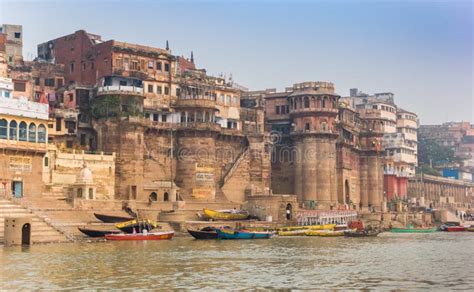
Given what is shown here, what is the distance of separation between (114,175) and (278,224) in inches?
627

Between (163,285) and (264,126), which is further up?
(264,126)

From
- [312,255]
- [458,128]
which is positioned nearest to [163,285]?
[312,255]

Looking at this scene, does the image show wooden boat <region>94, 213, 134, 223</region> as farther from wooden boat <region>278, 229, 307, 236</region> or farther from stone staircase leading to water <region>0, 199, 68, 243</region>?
wooden boat <region>278, 229, 307, 236</region>

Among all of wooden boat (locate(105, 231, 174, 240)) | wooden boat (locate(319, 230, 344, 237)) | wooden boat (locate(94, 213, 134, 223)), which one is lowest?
wooden boat (locate(319, 230, 344, 237))

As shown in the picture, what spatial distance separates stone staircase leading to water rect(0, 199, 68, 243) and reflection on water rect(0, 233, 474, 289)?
2063 mm

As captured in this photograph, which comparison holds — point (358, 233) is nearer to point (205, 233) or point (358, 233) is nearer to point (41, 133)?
point (205, 233)

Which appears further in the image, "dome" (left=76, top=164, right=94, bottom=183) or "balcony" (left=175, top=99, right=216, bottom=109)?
"balcony" (left=175, top=99, right=216, bottom=109)

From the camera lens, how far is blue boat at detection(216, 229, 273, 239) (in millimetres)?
62438

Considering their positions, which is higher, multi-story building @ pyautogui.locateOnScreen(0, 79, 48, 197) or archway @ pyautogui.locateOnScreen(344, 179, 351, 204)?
multi-story building @ pyautogui.locateOnScreen(0, 79, 48, 197)

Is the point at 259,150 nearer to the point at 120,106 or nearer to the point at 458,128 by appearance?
the point at 120,106

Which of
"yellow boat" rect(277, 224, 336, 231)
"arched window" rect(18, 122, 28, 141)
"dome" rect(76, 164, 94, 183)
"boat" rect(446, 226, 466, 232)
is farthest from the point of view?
"boat" rect(446, 226, 466, 232)

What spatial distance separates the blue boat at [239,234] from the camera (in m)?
62.4

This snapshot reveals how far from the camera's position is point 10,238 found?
158 feet

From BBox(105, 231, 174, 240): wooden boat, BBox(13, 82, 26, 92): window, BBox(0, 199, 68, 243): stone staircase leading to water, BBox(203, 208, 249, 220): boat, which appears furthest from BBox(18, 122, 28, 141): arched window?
BBox(203, 208, 249, 220): boat
